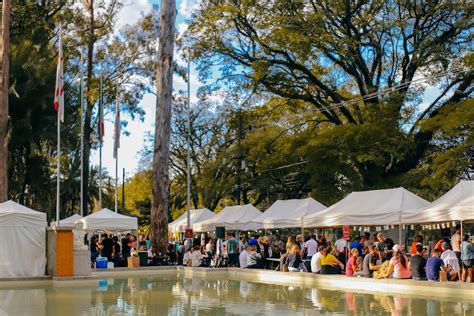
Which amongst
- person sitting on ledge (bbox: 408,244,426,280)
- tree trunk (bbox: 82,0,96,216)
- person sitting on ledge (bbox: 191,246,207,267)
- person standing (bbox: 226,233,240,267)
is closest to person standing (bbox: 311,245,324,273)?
person sitting on ledge (bbox: 408,244,426,280)

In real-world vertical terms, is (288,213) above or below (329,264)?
above

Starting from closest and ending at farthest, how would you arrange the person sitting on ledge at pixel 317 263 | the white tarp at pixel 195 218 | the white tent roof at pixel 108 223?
the person sitting on ledge at pixel 317 263, the white tent roof at pixel 108 223, the white tarp at pixel 195 218

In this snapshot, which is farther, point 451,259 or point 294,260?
point 294,260

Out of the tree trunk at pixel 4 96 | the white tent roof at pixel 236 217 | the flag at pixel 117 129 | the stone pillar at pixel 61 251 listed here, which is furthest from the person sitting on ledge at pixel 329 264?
the flag at pixel 117 129

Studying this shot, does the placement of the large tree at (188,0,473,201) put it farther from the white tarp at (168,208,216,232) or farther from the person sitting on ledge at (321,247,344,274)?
the person sitting on ledge at (321,247,344,274)

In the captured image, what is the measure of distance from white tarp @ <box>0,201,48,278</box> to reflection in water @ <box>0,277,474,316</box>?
88.4 inches

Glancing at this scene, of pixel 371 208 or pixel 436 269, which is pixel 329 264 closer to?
pixel 371 208

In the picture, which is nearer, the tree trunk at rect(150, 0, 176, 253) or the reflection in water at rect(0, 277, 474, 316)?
the reflection in water at rect(0, 277, 474, 316)

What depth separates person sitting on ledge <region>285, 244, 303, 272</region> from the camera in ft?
83.8

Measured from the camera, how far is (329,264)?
75.9ft

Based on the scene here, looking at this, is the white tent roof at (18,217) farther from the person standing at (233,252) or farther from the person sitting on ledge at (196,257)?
the person standing at (233,252)

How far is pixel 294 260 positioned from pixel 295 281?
1793mm

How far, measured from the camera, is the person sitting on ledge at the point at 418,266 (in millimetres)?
19516

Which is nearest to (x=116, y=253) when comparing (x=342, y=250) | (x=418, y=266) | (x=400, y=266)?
(x=342, y=250)
